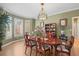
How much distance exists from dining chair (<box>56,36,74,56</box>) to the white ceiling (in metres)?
0.55

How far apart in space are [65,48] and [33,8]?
92 cm

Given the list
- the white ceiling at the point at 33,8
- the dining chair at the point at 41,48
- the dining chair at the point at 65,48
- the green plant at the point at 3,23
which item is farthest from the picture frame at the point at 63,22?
the green plant at the point at 3,23

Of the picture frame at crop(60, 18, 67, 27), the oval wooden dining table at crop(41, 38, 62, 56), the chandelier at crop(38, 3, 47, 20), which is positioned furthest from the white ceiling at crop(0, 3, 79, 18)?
the oval wooden dining table at crop(41, 38, 62, 56)

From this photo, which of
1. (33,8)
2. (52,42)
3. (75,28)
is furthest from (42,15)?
(75,28)

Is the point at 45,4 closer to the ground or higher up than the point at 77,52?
higher up

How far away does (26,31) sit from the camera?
6.78ft

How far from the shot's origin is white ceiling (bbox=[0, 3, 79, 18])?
6.66ft

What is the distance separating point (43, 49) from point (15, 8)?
90 centimetres

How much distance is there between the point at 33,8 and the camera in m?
2.06

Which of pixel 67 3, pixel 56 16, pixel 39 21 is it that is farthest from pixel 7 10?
pixel 67 3

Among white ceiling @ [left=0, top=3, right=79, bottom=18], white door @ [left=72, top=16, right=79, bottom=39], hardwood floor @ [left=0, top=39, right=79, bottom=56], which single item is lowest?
hardwood floor @ [left=0, top=39, right=79, bottom=56]

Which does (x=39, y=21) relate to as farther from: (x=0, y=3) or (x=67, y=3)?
(x=0, y=3)

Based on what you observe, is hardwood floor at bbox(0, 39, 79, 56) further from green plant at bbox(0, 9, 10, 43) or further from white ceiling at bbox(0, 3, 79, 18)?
white ceiling at bbox(0, 3, 79, 18)

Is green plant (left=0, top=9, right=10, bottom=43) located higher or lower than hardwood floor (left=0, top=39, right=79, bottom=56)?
higher
